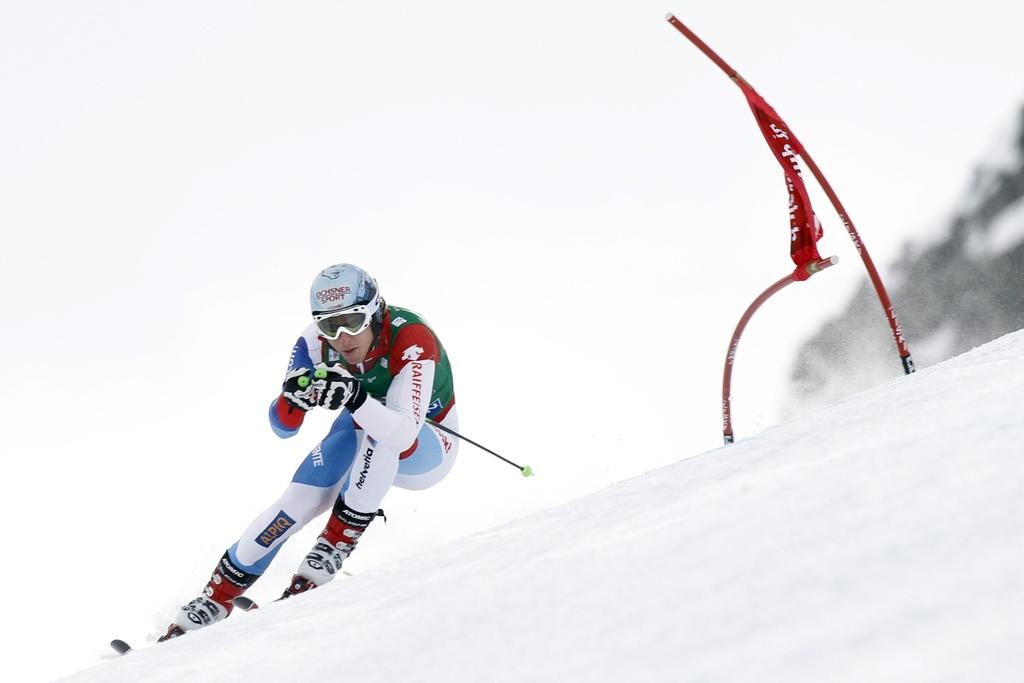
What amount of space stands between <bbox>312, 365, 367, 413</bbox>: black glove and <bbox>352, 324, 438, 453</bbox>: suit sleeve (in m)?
0.06

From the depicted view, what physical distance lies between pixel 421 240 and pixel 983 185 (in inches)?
290

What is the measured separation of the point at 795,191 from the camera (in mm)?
5320

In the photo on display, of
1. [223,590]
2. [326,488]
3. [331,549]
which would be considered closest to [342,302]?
[326,488]

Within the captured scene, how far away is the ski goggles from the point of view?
482 centimetres

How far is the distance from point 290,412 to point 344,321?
54 centimetres

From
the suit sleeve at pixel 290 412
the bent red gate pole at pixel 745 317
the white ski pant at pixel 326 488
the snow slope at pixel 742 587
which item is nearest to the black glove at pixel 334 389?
the white ski pant at pixel 326 488

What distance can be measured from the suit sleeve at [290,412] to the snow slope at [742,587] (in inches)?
83.9

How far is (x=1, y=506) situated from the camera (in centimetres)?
1255

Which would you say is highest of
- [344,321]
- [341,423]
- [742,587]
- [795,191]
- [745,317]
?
[795,191]

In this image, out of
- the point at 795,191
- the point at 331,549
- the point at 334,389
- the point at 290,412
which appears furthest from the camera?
the point at 795,191

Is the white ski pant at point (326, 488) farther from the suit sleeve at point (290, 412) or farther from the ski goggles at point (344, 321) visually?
the ski goggles at point (344, 321)

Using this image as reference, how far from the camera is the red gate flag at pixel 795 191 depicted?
5.31 metres

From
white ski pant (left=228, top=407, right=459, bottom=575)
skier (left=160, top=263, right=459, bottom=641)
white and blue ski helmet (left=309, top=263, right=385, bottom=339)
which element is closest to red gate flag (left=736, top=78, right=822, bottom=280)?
skier (left=160, top=263, right=459, bottom=641)

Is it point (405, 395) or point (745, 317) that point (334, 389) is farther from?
point (745, 317)
